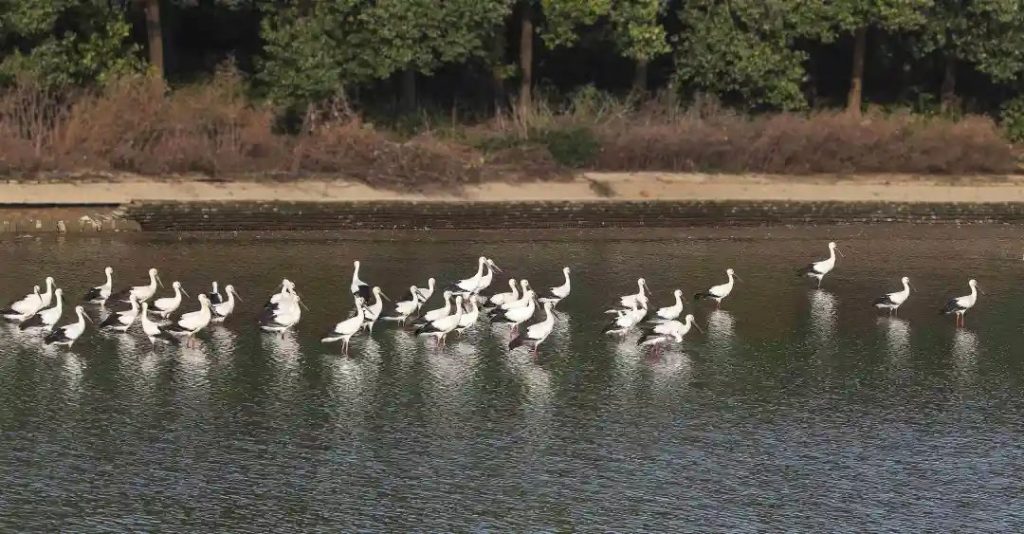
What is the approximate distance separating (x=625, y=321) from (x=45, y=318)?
36.8 feet

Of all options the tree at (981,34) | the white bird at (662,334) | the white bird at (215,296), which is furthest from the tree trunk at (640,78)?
the white bird at (662,334)

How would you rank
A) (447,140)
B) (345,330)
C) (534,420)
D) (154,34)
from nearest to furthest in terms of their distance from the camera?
(534,420) < (345,330) < (447,140) < (154,34)

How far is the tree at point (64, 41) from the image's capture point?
4988 cm

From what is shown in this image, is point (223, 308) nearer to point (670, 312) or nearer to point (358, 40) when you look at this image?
point (670, 312)

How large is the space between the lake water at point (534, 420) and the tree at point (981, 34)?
18.4m

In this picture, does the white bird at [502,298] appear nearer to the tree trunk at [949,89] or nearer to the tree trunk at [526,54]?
the tree trunk at [526,54]

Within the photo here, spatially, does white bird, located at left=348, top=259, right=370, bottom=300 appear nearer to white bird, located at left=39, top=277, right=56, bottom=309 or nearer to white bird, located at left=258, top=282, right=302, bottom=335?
white bird, located at left=258, top=282, right=302, bottom=335

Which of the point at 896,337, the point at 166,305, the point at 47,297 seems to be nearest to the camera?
the point at 47,297

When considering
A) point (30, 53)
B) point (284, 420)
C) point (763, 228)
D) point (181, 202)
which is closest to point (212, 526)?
point (284, 420)

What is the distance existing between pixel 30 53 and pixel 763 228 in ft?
74.7

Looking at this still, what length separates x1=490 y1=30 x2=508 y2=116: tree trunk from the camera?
55.2m

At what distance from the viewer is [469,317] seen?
108ft

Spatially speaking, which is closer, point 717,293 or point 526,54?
point 717,293

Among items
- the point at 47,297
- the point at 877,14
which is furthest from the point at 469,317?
the point at 877,14
